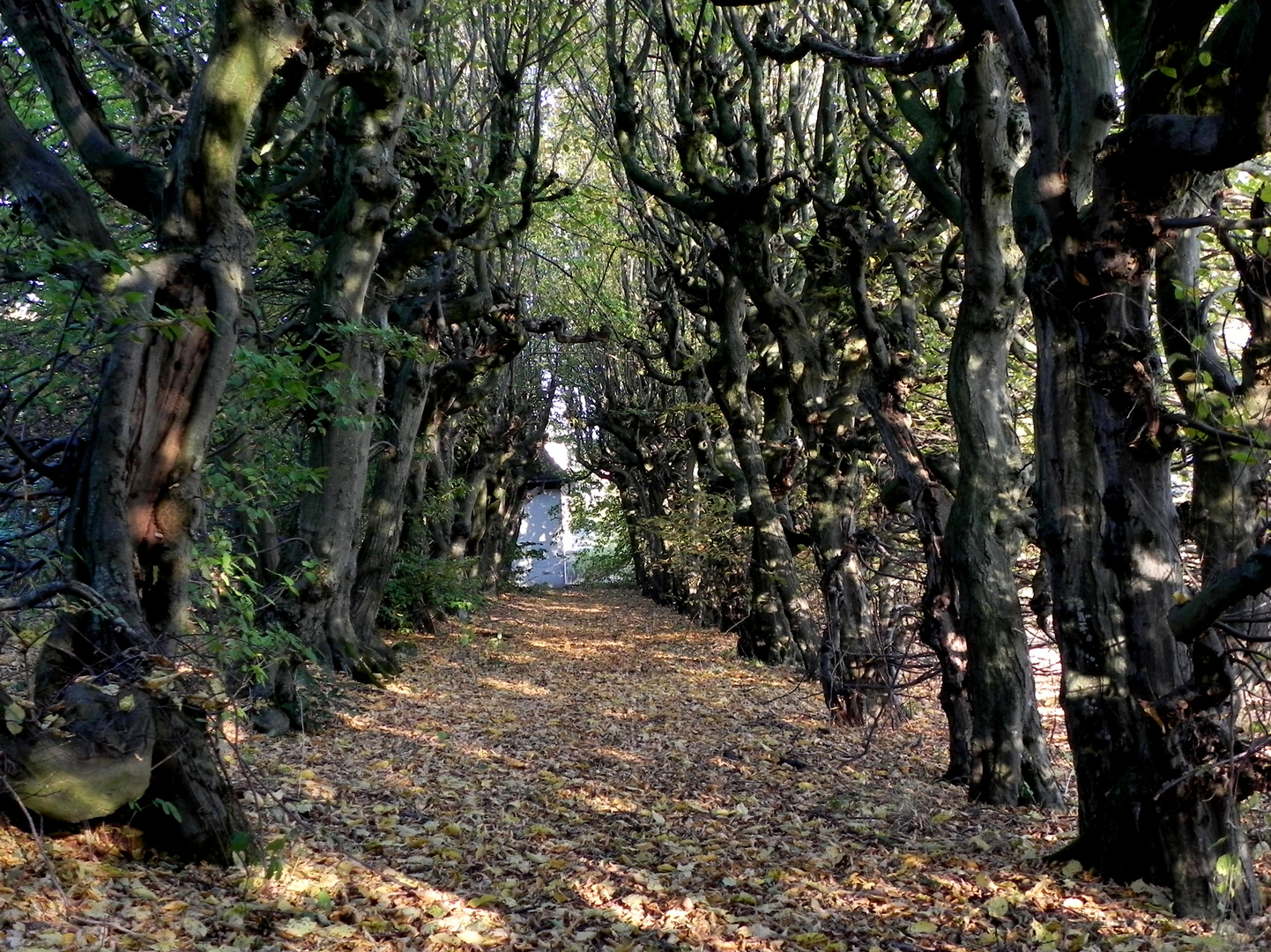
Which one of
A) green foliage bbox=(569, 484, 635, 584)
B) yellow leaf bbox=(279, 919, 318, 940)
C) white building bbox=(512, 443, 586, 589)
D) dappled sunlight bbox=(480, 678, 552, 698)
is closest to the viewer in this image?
yellow leaf bbox=(279, 919, 318, 940)


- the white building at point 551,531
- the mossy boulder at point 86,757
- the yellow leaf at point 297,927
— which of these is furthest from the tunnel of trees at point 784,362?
the white building at point 551,531

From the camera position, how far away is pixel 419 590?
18312 millimetres

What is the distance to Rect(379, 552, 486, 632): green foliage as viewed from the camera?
18000 mm

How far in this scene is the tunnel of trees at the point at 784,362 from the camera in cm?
473

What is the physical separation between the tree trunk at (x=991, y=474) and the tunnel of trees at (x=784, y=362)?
27mm

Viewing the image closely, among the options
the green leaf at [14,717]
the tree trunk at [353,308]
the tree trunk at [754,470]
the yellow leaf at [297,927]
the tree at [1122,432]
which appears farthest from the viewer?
the tree trunk at [754,470]

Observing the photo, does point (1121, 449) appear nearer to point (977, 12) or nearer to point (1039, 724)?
point (977, 12)

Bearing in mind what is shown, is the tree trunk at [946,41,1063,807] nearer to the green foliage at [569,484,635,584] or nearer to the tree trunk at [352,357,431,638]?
the tree trunk at [352,357,431,638]

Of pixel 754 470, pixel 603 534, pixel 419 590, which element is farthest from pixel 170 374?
pixel 603 534

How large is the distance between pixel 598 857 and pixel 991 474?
12.5 ft

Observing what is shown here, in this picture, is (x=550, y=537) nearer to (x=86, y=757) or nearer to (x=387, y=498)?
(x=387, y=498)

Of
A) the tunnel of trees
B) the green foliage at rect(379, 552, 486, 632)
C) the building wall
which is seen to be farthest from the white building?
the tunnel of trees

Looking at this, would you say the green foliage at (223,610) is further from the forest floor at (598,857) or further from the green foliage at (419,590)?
the green foliage at (419,590)

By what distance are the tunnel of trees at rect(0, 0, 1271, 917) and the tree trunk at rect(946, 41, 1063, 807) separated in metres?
0.03
